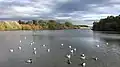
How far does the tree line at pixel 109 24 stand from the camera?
145 m

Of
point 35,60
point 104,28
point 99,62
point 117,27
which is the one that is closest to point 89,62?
point 99,62

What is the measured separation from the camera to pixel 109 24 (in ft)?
520

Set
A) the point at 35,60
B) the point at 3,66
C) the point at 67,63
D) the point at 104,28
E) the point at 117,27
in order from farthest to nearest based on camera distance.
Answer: the point at 104,28
the point at 117,27
the point at 35,60
the point at 67,63
the point at 3,66

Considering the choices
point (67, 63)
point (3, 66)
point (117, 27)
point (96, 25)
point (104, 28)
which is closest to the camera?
point (3, 66)

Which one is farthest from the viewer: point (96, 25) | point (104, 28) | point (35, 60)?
point (96, 25)

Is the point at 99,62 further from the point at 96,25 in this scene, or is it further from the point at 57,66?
the point at 96,25

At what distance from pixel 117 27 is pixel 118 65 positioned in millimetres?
118406

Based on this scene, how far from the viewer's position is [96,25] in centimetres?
18712

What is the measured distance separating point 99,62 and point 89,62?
1195 mm

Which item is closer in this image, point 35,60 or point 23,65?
point 23,65

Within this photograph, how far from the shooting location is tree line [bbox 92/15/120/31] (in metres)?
145

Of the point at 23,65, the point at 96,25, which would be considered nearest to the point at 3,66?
the point at 23,65

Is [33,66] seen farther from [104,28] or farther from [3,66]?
[104,28]

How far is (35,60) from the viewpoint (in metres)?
27.6
